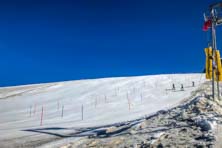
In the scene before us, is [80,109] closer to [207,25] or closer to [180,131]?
[207,25]

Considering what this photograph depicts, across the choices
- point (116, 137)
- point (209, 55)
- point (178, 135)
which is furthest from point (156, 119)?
point (209, 55)

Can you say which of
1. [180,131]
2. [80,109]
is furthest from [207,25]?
[80,109]

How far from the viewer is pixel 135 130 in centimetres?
1001

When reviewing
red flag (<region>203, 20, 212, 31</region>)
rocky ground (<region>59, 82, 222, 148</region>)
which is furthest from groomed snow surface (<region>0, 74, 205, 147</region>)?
red flag (<region>203, 20, 212, 31</region>)

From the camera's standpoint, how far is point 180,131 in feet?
27.5

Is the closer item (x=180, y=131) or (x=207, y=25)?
(x=180, y=131)

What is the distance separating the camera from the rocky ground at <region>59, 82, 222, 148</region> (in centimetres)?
750

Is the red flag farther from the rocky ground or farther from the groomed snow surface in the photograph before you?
the groomed snow surface

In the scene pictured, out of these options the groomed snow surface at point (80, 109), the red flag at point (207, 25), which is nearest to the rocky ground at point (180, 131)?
the red flag at point (207, 25)

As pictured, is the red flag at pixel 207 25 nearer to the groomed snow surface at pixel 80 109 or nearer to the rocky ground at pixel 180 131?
the rocky ground at pixel 180 131

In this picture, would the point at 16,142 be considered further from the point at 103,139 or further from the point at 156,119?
the point at 156,119

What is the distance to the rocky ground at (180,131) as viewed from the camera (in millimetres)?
7496

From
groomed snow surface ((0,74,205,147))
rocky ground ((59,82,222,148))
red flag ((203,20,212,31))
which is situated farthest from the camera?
groomed snow surface ((0,74,205,147))

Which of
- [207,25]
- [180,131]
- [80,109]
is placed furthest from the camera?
[80,109]
